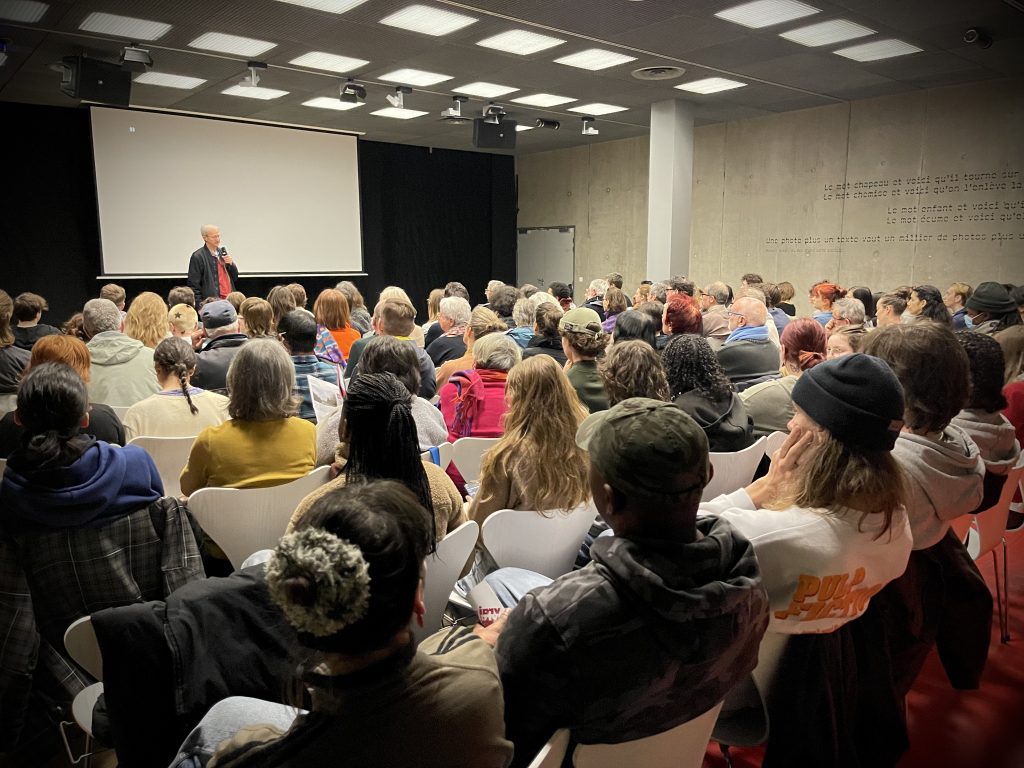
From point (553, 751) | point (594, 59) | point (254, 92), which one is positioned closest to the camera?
point (553, 751)

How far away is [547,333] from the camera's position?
14.4ft

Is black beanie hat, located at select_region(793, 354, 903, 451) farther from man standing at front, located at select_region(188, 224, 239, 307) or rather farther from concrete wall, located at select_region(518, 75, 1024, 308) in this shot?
concrete wall, located at select_region(518, 75, 1024, 308)

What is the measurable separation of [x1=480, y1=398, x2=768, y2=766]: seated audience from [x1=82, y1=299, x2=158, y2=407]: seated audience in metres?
3.43

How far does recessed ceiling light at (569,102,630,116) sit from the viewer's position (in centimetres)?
940

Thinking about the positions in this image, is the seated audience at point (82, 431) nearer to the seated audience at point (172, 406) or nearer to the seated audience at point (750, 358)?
the seated audience at point (172, 406)

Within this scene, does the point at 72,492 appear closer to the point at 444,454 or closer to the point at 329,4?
the point at 444,454

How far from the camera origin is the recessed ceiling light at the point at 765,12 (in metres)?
5.53

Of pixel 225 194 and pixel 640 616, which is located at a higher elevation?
pixel 225 194

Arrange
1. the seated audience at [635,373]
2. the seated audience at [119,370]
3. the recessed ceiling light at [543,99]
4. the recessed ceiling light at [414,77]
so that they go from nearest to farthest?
the seated audience at [635,373]
the seated audience at [119,370]
the recessed ceiling light at [414,77]
the recessed ceiling light at [543,99]

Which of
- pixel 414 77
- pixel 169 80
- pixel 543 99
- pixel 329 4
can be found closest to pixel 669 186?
pixel 543 99

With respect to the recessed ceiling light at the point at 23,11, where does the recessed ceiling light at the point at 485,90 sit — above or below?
above

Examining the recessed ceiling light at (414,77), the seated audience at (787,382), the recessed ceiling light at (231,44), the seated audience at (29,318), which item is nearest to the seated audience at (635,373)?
the seated audience at (787,382)

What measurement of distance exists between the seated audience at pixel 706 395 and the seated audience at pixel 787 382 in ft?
1.22

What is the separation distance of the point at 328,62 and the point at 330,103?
83.1 inches
